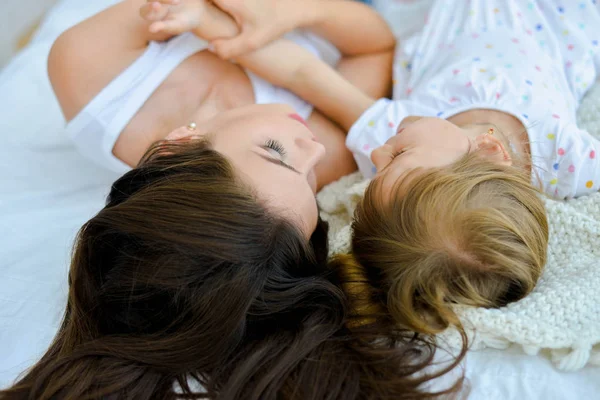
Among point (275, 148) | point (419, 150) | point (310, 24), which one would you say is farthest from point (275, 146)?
point (310, 24)

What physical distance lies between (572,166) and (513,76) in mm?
250

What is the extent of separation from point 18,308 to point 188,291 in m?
0.38

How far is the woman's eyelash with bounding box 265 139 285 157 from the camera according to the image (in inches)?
34.1

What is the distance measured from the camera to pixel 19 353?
0.84 m

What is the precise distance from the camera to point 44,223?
108 centimetres

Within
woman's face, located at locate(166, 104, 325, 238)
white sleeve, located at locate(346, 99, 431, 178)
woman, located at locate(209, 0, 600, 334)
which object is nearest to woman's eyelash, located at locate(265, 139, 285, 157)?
woman's face, located at locate(166, 104, 325, 238)

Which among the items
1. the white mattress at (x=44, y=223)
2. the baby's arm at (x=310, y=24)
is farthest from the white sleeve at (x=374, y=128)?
the white mattress at (x=44, y=223)

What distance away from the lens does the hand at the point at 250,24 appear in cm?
110

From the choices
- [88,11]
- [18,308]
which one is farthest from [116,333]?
[88,11]

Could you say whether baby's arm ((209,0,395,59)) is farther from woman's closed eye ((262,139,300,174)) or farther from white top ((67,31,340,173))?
woman's closed eye ((262,139,300,174))

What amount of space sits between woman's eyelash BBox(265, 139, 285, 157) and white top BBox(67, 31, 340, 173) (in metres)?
0.32

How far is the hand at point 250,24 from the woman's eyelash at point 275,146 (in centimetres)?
33

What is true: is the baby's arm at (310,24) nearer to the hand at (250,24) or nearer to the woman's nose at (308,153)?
the hand at (250,24)

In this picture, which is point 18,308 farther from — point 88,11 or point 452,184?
point 88,11
